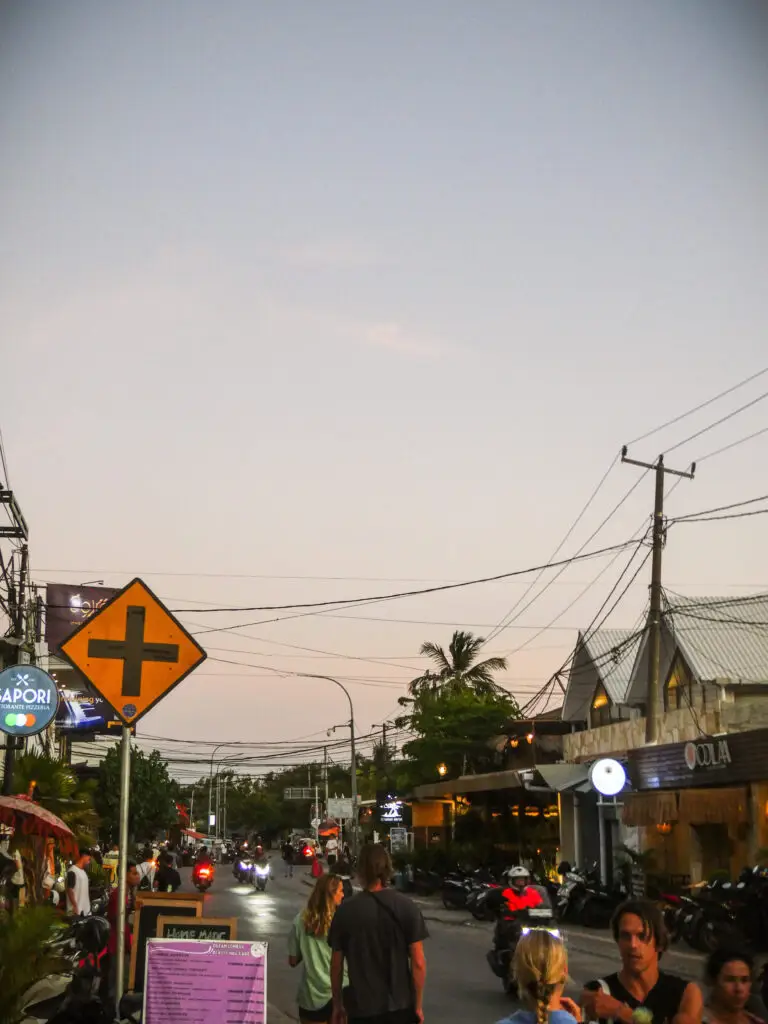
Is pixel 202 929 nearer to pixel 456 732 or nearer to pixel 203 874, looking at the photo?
pixel 203 874

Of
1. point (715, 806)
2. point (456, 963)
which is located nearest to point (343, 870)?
point (456, 963)

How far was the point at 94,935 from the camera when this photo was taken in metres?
11.0

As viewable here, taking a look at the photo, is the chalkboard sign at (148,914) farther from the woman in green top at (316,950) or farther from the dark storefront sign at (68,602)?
the dark storefront sign at (68,602)

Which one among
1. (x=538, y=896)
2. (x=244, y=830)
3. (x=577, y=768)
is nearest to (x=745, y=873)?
(x=538, y=896)

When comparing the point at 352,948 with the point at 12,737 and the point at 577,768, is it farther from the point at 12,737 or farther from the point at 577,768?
the point at 577,768

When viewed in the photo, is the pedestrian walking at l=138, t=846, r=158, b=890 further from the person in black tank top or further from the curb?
the person in black tank top

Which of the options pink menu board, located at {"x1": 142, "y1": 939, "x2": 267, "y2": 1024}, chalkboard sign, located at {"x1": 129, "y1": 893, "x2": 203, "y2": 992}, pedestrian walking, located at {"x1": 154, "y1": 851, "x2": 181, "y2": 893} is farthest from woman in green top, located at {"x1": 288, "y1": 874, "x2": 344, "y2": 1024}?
pedestrian walking, located at {"x1": 154, "y1": 851, "x2": 181, "y2": 893}

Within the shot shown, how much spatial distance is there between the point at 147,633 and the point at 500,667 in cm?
5536

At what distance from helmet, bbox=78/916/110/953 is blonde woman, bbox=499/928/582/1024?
289 inches

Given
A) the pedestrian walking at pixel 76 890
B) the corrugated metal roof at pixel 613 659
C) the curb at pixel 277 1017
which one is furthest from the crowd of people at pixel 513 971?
the corrugated metal roof at pixel 613 659

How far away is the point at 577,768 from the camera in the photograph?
112 feet

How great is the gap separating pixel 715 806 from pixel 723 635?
10.5 m

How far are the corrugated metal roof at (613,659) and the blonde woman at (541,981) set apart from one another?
3267 cm

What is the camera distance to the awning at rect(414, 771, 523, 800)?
1422 inches
